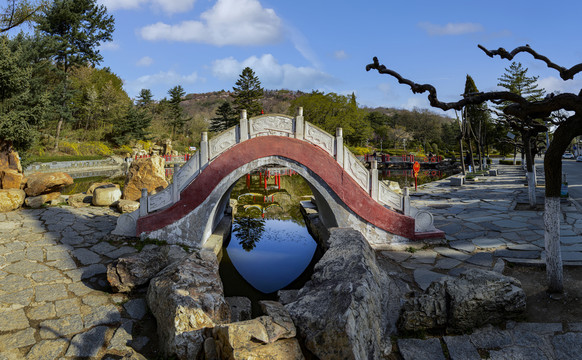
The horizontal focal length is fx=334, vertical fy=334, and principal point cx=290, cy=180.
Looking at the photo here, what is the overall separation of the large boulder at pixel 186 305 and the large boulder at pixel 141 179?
28.1 ft

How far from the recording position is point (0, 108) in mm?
13055

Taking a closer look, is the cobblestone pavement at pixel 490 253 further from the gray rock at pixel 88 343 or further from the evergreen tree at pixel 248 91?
the evergreen tree at pixel 248 91

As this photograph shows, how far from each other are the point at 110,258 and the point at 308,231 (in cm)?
704

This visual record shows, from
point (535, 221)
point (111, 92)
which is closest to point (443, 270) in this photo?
point (535, 221)

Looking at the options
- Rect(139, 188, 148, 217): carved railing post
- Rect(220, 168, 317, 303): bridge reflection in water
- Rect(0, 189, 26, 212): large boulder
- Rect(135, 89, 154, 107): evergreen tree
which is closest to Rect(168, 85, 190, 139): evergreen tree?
Rect(135, 89, 154, 107): evergreen tree

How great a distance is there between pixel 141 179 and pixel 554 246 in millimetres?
12996

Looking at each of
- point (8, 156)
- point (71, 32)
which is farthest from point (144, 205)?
point (71, 32)

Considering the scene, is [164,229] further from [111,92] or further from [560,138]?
[111,92]

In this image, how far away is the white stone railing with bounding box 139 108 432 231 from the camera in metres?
8.19

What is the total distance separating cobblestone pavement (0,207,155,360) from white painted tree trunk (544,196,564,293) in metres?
6.14

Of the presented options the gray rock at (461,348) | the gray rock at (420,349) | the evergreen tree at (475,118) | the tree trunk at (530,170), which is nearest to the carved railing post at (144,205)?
the gray rock at (420,349)

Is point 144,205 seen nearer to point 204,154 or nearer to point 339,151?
point 204,154

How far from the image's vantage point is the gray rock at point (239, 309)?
570 centimetres

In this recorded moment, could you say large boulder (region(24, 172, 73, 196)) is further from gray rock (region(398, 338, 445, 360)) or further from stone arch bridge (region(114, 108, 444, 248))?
gray rock (region(398, 338, 445, 360))
